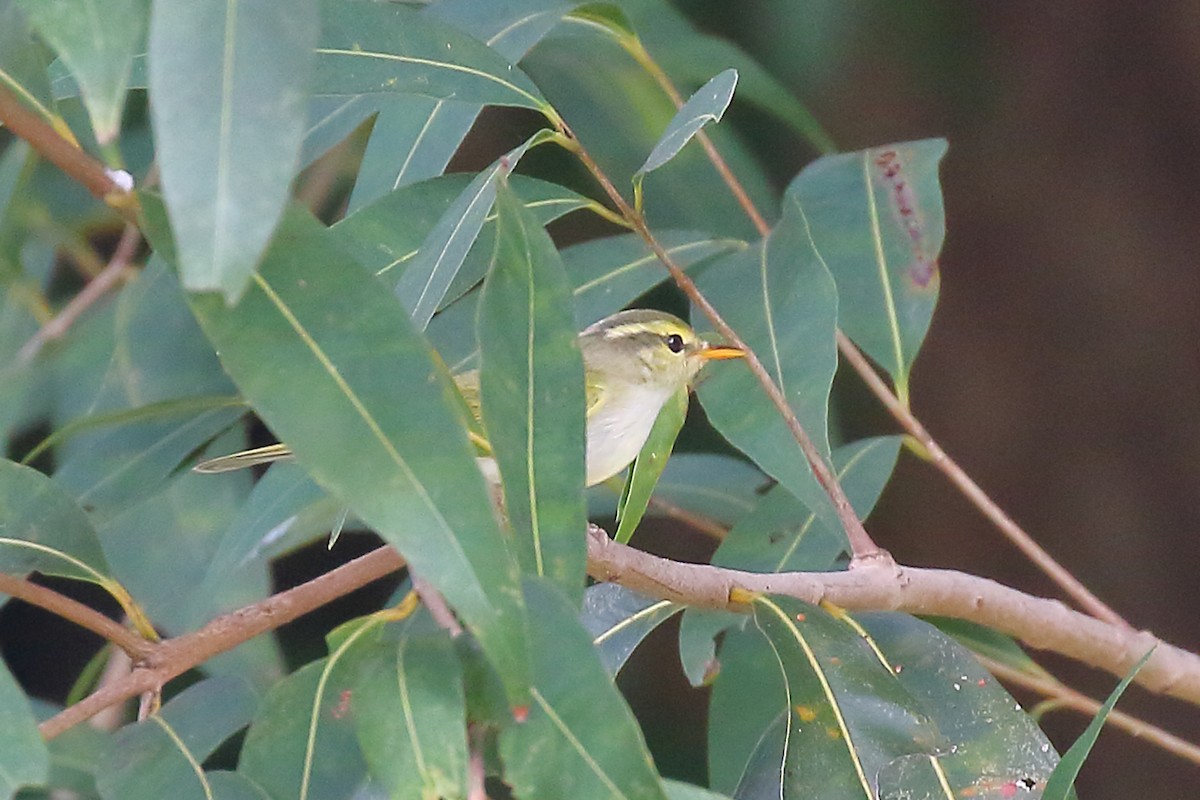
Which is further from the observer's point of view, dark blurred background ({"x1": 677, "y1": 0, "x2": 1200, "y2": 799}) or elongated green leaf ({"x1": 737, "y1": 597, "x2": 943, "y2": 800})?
dark blurred background ({"x1": 677, "y1": 0, "x2": 1200, "y2": 799})

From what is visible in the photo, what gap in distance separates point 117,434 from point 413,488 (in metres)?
1.26

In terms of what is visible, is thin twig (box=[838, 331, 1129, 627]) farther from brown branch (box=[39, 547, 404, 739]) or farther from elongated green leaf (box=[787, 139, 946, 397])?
brown branch (box=[39, 547, 404, 739])

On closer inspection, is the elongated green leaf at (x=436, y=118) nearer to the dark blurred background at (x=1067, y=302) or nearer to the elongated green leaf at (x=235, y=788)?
the elongated green leaf at (x=235, y=788)

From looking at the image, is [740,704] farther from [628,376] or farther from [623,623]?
[628,376]

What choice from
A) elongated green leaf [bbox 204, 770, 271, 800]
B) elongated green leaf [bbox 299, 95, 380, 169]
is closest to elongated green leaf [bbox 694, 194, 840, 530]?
elongated green leaf [bbox 299, 95, 380, 169]

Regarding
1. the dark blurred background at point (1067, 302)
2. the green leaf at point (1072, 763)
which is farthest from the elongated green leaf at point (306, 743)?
the dark blurred background at point (1067, 302)

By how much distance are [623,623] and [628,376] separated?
2.48 ft

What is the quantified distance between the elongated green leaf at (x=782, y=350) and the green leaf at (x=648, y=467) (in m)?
0.04

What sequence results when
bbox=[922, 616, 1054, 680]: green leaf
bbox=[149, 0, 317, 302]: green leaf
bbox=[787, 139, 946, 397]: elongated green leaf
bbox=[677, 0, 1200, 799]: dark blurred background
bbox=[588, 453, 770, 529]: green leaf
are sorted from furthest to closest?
1. bbox=[677, 0, 1200, 799]: dark blurred background
2. bbox=[588, 453, 770, 529]: green leaf
3. bbox=[922, 616, 1054, 680]: green leaf
4. bbox=[787, 139, 946, 397]: elongated green leaf
5. bbox=[149, 0, 317, 302]: green leaf

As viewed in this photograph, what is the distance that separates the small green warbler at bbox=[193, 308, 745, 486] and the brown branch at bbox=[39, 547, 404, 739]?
69cm

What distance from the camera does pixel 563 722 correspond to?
90 centimetres

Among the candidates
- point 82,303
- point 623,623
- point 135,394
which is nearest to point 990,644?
point 623,623

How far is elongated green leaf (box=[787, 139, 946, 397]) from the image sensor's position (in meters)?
1.67

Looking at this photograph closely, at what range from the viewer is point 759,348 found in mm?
1541
